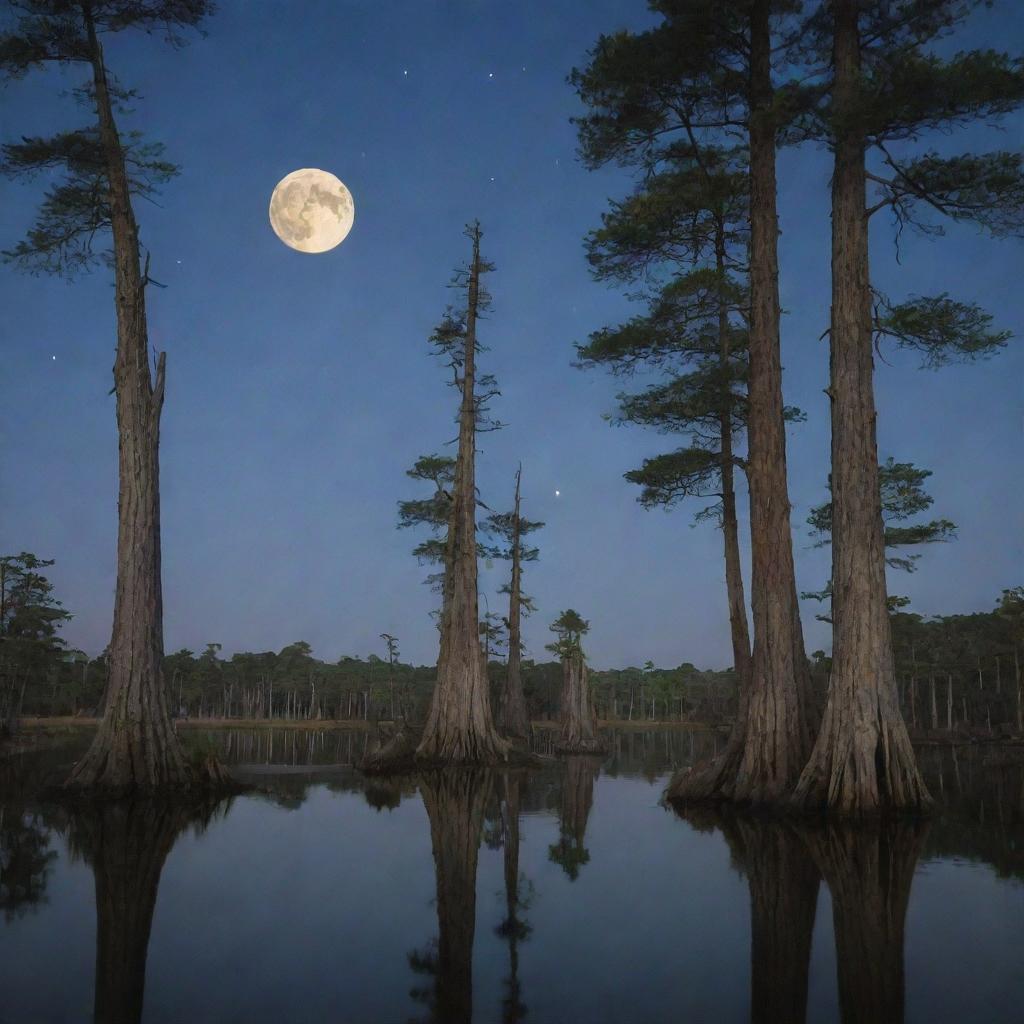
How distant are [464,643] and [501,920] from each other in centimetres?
1429

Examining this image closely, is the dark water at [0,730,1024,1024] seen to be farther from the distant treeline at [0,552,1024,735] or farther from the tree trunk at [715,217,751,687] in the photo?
the distant treeline at [0,552,1024,735]

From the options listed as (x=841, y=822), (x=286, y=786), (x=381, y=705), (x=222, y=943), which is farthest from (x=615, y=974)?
(x=381, y=705)

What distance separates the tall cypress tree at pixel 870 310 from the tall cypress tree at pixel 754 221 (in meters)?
0.79

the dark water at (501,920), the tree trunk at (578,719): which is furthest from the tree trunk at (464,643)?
the dark water at (501,920)

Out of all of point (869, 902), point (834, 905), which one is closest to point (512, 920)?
point (834, 905)

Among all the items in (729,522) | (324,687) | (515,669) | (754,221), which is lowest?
(324,687)

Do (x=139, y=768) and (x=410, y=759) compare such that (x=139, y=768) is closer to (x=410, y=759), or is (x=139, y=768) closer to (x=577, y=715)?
(x=410, y=759)

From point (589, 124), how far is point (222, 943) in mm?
11695

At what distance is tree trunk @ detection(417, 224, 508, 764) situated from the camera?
17.2 metres

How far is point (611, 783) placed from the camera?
13.6m

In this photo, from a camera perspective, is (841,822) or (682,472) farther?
(682,472)

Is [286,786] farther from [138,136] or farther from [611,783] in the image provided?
[138,136]

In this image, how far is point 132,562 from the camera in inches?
412

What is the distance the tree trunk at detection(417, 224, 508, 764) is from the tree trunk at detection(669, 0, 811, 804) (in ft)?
24.3
